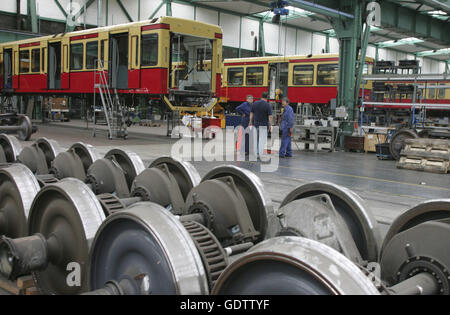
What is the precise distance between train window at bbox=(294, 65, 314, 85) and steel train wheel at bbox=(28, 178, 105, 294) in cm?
1943

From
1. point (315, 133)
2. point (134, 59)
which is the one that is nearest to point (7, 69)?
point (134, 59)

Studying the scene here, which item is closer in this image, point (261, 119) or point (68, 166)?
point (68, 166)

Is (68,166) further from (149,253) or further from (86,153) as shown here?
(149,253)

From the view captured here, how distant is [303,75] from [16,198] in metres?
19.5

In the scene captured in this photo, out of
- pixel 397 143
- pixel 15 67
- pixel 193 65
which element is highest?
pixel 15 67

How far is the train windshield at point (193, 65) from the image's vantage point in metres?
16.2

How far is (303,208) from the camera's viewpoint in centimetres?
303

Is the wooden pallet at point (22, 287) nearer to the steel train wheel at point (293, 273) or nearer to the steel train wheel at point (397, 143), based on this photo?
the steel train wheel at point (293, 273)

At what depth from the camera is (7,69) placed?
2191 cm

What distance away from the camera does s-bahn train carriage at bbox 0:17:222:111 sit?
46.0ft

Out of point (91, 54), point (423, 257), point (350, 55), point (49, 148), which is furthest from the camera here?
point (91, 54)

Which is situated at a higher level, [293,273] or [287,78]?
[287,78]

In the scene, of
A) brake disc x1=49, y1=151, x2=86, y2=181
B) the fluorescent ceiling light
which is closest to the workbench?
brake disc x1=49, y1=151, x2=86, y2=181

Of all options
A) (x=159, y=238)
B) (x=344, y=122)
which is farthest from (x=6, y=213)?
(x=344, y=122)
